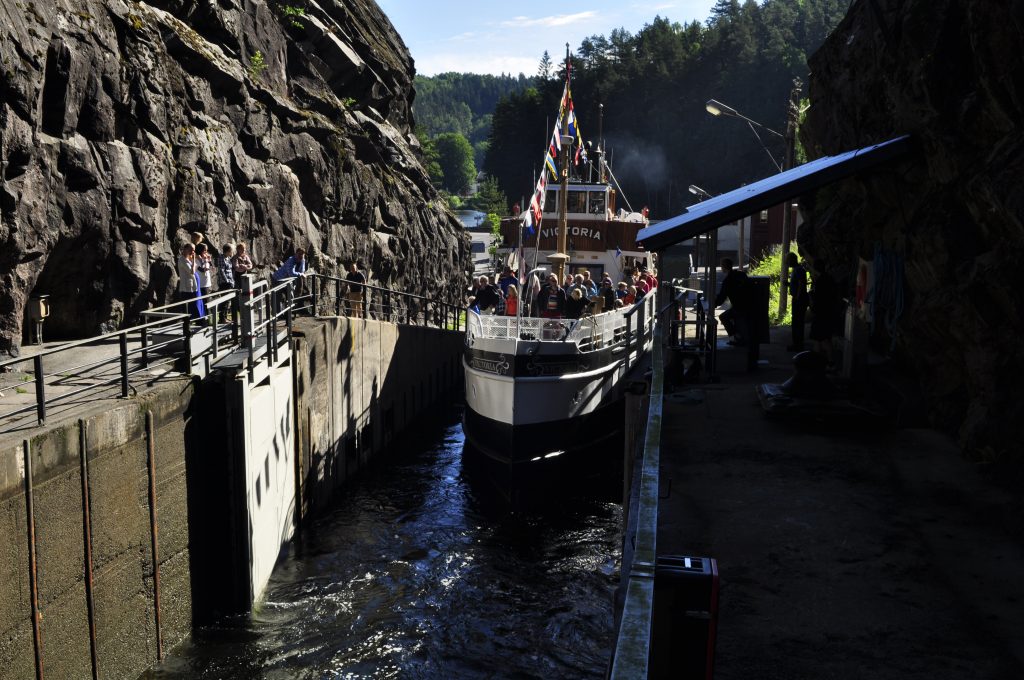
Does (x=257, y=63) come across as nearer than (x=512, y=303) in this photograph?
No

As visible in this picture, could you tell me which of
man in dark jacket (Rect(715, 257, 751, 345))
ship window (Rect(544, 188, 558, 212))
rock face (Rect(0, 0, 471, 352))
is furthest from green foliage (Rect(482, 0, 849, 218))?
man in dark jacket (Rect(715, 257, 751, 345))

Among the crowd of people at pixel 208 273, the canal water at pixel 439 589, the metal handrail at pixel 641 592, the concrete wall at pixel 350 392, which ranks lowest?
the canal water at pixel 439 589

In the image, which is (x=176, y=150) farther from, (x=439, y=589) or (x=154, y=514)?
(x=154, y=514)

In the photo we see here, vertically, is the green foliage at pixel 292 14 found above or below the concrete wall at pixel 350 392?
above

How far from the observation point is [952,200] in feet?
33.9

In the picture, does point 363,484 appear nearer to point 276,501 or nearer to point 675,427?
point 276,501

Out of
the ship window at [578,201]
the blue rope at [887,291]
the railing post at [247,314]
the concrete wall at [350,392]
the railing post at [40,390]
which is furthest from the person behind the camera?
the ship window at [578,201]

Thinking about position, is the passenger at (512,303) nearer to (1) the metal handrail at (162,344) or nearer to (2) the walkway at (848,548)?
(1) the metal handrail at (162,344)

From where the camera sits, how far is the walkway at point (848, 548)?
5703mm

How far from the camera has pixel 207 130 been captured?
23.7 m

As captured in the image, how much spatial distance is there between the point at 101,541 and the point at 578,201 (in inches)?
1057

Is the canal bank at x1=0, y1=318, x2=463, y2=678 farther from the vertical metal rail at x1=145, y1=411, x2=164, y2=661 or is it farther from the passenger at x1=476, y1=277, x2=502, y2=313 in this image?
the passenger at x1=476, y1=277, x2=502, y2=313

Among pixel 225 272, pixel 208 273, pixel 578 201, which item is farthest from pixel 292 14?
pixel 208 273

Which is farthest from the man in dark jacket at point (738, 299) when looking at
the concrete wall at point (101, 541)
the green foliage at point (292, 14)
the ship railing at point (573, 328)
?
the green foliage at point (292, 14)
